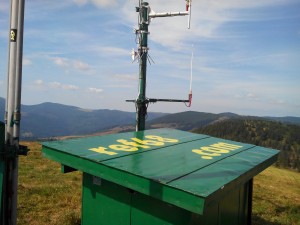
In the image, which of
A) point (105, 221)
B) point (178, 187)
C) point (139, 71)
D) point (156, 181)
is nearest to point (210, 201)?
point (178, 187)

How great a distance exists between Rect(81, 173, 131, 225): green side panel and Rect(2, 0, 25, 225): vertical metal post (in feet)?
5.13

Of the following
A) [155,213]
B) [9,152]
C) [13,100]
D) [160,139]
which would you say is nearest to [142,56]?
[160,139]

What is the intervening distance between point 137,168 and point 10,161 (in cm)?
229

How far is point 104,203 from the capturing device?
625cm

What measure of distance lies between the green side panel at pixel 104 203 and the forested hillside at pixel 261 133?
146 meters

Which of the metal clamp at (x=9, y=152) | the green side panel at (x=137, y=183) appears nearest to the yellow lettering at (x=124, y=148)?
the green side panel at (x=137, y=183)

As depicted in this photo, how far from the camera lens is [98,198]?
6371mm

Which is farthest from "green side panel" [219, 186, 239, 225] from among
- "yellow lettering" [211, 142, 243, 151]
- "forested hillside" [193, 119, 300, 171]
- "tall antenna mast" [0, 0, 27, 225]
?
"forested hillside" [193, 119, 300, 171]

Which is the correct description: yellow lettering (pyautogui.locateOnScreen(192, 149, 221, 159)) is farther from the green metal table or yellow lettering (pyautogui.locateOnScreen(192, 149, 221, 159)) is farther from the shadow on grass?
the shadow on grass

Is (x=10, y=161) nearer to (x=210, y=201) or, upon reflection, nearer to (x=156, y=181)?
(x=156, y=181)

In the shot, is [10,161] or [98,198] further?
[98,198]

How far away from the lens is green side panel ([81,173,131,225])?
5.89 meters

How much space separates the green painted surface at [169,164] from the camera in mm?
4504

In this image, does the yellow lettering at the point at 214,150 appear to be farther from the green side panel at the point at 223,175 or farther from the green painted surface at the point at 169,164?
the green side panel at the point at 223,175
